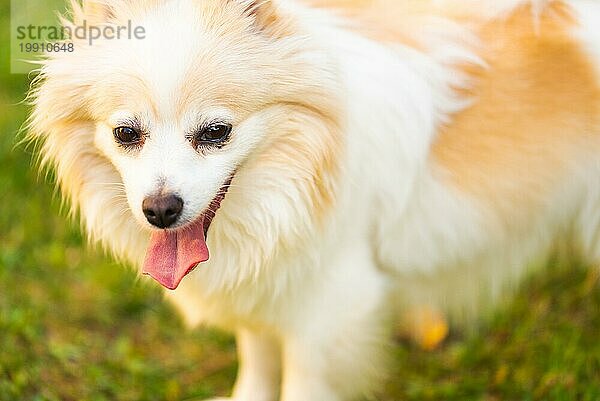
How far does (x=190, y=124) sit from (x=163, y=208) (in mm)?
227

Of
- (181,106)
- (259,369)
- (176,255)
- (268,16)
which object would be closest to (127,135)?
(181,106)

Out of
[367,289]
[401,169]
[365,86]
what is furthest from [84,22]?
[367,289]

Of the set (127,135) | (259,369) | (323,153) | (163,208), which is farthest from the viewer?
(259,369)

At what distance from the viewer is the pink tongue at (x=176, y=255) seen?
212 cm

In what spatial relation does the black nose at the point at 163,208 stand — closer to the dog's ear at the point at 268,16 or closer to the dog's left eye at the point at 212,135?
the dog's left eye at the point at 212,135

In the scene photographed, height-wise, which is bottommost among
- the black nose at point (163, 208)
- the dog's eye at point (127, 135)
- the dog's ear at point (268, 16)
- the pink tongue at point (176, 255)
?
the pink tongue at point (176, 255)

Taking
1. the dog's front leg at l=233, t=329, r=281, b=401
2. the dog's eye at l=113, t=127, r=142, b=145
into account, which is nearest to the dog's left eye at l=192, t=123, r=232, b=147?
the dog's eye at l=113, t=127, r=142, b=145

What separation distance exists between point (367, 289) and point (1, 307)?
1.60 metres

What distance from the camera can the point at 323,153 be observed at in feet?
7.11

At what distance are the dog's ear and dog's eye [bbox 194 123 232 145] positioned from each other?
296 mm

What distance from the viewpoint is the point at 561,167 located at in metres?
2.52

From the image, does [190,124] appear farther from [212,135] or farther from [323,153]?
[323,153]

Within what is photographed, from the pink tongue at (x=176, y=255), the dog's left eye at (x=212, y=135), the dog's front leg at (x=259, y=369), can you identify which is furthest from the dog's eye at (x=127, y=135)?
the dog's front leg at (x=259, y=369)

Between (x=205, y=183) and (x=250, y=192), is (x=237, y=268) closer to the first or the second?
(x=250, y=192)
